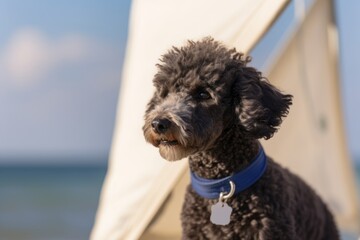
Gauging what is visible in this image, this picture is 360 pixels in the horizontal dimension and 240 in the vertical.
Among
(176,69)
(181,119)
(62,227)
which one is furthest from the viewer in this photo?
(62,227)

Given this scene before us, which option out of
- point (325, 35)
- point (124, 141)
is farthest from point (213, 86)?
point (325, 35)

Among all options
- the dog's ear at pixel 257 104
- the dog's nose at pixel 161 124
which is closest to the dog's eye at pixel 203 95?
the dog's ear at pixel 257 104

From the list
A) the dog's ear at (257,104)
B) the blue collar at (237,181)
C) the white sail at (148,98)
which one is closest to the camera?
the dog's ear at (257,104)

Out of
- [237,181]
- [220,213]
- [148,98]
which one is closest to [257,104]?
[237,181]

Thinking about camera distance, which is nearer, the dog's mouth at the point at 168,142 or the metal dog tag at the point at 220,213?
the dog's mouth at the point at 168,142

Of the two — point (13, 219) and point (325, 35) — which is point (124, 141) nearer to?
point (325, 35)

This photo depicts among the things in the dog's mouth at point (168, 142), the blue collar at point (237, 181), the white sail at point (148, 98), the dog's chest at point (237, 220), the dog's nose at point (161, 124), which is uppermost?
the white sail at point (148, 98)

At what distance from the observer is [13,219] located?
12625 millimetres

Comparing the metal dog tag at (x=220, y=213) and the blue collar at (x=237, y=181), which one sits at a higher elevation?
the blue collar at (x=237, y=181)

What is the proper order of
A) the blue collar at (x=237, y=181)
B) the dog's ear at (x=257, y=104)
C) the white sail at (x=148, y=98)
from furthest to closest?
the white sail at (x=148, y=98), the blue collar at (x=237, y=181), the dog's ear at (x=257, y=104)

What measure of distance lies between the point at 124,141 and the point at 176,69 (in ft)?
5.29

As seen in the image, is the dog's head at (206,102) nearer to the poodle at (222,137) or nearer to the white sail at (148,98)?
the poodle at (222,137)

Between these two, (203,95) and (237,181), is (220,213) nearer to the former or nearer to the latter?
(237,181)

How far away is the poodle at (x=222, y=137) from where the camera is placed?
3334 mm
